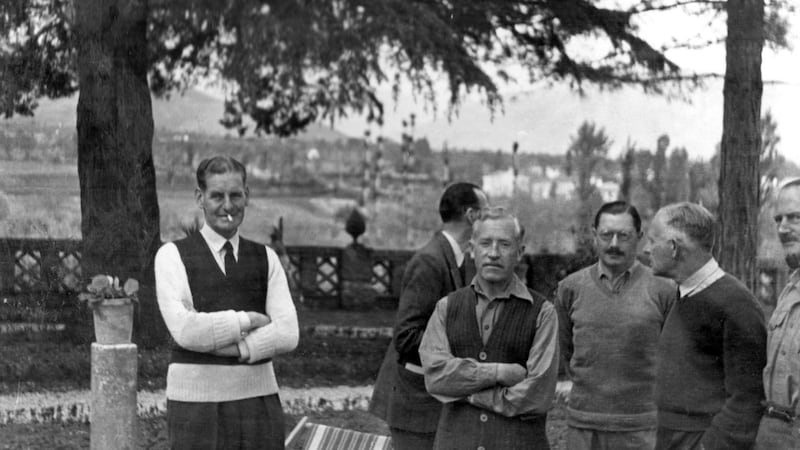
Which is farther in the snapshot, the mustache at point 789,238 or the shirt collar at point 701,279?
the shirt collar at point 701,279

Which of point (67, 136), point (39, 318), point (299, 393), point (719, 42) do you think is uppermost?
point (719, 42)

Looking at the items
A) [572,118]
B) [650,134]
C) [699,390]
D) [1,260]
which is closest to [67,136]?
[1,260]

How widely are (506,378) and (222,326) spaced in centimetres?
98

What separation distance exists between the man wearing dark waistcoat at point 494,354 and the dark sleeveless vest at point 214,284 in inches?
25.6

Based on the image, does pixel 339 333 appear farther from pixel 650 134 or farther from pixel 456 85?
pixel 650 134

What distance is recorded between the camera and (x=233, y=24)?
253 inches

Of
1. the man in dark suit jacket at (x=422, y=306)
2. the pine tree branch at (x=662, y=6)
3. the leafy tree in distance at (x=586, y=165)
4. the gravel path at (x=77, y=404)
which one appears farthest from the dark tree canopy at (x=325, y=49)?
the man in dark suit jacket at (x=422, y=306)

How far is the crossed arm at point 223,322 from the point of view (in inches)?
155

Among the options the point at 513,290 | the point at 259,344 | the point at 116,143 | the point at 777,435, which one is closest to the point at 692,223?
the point at 513,290

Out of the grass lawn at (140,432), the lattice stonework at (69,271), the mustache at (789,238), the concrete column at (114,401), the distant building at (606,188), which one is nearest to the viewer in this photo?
the mustache at (789,238)

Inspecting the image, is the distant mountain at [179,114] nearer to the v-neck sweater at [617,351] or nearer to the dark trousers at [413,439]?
the dark trousers at [413,439]

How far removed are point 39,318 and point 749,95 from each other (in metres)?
4.18

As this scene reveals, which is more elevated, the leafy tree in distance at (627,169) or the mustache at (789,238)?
the leafy tree in distance at (627,169)

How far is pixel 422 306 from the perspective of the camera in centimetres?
447
